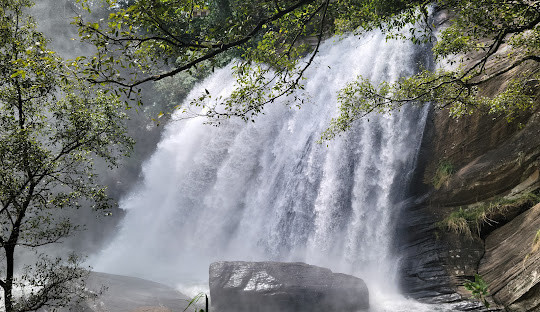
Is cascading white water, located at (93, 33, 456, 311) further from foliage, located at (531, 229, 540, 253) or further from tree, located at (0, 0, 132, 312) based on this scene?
tree, located at (0, 0, 132, 312)

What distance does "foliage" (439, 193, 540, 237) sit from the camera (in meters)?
8.58

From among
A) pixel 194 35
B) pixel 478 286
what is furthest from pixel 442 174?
pixel 194 35

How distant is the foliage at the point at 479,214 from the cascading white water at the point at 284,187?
6.08 feet

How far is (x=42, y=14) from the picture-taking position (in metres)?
28.7

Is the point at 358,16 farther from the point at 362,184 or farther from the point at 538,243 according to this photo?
the point at 362,184

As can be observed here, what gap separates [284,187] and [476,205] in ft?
21.2

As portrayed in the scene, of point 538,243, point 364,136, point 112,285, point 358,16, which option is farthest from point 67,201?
point 364,136

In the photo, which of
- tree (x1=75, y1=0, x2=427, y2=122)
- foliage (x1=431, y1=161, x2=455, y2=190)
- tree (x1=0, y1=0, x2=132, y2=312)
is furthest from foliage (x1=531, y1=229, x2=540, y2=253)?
tree (x1=0, y1=0, x2=132, y2=312)

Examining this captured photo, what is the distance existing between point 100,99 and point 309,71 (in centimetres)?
1146

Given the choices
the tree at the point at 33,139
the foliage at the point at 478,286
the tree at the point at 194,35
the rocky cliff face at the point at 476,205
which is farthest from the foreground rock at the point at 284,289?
the foliage at the point at 478,286

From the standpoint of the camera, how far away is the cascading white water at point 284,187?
1166 cm

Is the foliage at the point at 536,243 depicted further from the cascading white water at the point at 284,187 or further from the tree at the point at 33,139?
the tree at the point at 33,139

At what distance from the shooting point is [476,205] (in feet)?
31.4

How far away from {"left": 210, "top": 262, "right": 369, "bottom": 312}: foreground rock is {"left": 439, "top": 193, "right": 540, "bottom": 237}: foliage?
275cm
